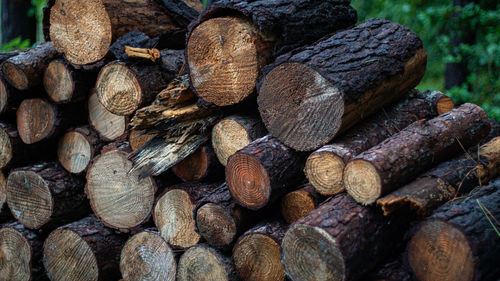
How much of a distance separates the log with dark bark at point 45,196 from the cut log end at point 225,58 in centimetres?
142

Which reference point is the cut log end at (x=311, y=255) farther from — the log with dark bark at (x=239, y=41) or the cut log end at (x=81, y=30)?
the cut log end at (x=81, y=30)

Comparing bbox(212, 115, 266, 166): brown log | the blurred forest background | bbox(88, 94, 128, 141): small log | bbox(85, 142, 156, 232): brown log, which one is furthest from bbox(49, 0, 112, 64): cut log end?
the blurred forest background

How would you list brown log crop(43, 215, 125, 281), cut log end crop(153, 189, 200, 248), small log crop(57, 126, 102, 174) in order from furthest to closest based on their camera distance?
small log crop(57, 126, 102, 174), brown log crop(43, 215, 125, 281), cut log end crop(153, 189, 200, 248)

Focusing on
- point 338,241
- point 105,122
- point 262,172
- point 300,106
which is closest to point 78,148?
point 105,122

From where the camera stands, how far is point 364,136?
2.53 m

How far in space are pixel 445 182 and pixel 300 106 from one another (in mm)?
838

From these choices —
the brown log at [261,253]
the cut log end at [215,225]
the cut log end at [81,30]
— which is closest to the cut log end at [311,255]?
the brown log at [261,253]

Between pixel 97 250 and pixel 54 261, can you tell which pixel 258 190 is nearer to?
pixel 97 250

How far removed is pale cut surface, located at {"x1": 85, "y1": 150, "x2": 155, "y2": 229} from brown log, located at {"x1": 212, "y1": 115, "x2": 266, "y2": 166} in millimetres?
576

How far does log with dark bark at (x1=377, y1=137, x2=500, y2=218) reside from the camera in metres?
2.07

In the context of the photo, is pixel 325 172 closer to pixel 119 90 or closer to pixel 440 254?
pixel 440 254

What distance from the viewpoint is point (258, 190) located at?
Result: 2420mm

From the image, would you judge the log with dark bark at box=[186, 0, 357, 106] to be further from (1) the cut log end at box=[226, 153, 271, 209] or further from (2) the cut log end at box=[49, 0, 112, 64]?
Result: (2) the cut log end at box=[49, 0, 112, 64]

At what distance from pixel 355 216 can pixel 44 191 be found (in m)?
2.45
